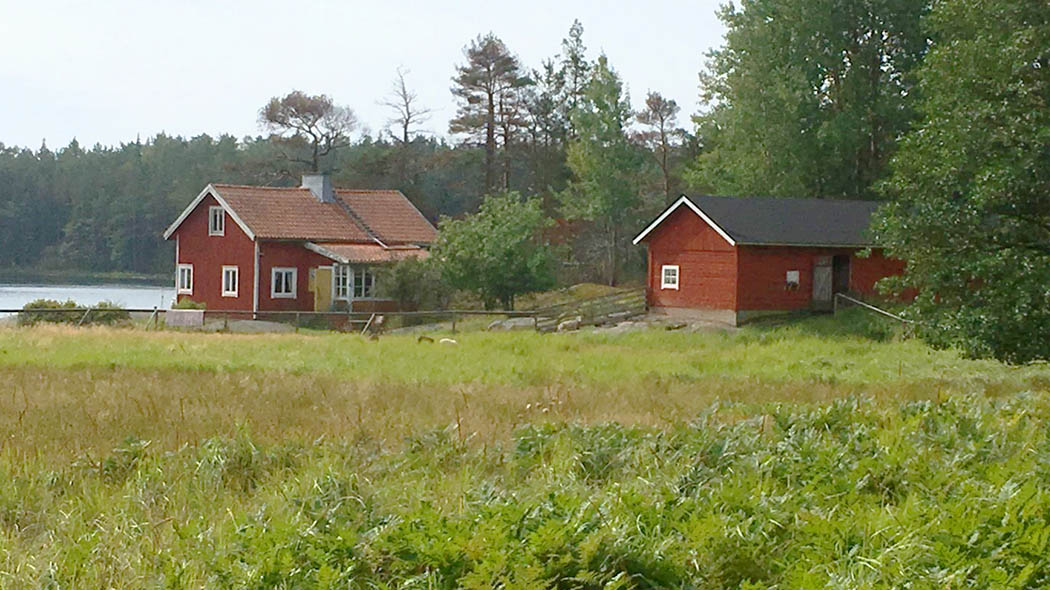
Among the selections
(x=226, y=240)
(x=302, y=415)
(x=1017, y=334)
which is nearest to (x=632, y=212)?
(x=226, y=240)

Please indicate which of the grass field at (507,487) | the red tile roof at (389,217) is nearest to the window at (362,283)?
the red tile roof at (389,217)

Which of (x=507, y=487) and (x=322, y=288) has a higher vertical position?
(x=322, y=288)

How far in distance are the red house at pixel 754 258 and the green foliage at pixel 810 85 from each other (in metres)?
7.17

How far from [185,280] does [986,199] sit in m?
36.7

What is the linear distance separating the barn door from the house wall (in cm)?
2037

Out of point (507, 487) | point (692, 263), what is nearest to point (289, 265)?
point (692, 263)

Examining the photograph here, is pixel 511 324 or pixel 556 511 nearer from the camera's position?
pixel 556 511

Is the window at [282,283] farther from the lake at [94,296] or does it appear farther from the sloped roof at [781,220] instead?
the sloped roof at [781,220]

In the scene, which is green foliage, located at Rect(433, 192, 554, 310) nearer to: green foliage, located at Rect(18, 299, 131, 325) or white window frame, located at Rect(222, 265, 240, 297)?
white window frame, located at Rect(222, 265, 240, 297)

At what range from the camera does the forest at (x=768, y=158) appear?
2306 centimetres

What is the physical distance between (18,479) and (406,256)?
132ft

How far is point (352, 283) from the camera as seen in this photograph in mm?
48062

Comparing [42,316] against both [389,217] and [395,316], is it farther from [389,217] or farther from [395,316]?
[389,217]

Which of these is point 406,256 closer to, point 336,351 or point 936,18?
point 336,351
